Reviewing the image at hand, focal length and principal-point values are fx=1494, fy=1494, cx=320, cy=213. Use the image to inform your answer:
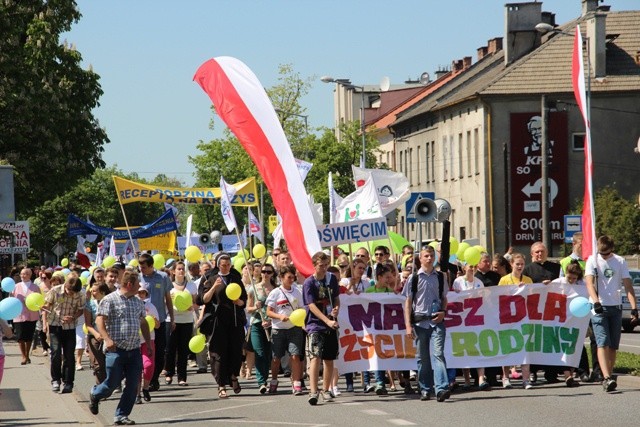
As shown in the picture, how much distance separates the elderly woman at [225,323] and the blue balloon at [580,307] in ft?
14.3

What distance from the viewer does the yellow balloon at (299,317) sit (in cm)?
1753

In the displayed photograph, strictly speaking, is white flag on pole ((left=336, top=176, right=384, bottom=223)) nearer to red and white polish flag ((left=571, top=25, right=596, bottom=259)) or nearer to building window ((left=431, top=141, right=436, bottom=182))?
red and white polish flag ((left=571, top=25, right=596, bottom=259))

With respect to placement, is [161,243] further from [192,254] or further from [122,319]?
[122,319]

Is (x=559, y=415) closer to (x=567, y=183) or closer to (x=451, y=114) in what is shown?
(x=567, y=183)

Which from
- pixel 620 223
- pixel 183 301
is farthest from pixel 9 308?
pixel 620 223

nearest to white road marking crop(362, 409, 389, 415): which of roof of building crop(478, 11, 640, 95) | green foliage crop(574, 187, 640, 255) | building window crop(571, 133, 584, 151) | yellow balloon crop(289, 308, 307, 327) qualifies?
yellow balloon crop(289, 308, 307, 327)

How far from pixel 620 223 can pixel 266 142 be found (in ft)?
138

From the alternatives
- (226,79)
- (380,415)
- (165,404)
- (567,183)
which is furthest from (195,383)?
(567,183)

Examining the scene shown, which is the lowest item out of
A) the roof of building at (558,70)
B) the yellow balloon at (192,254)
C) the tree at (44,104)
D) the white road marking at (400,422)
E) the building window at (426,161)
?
the white road marking at (400,422)

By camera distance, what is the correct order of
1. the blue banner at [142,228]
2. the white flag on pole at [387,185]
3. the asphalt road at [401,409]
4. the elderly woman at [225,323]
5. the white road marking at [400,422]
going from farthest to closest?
the blue banner at [142,228] < the white flag on pole at [387,185] < the elderly woman at [225,323] < the asphalt road at [401,409] < the white road marking at [400,422]

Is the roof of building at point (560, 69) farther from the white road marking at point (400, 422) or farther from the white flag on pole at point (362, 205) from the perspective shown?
the white road marking at point (400, 422)

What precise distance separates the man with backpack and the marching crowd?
1 centimetres

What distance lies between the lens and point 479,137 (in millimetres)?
73625

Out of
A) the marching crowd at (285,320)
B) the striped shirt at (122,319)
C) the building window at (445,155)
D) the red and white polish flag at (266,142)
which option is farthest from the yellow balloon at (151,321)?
the building window at (445,155)
